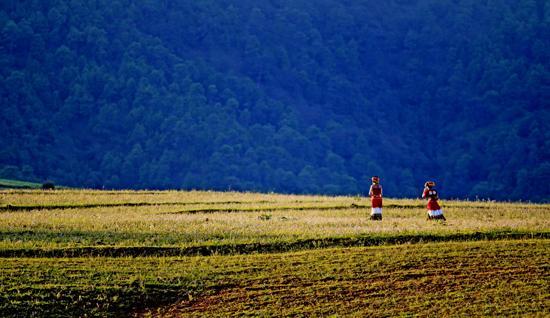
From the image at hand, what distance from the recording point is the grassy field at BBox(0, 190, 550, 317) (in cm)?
2183

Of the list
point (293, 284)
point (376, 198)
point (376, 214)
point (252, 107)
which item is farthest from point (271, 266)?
point (252, 107)

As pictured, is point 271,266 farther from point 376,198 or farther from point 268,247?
point 376,198

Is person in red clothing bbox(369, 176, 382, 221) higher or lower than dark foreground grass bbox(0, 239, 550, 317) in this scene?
higher

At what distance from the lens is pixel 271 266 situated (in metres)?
25.2

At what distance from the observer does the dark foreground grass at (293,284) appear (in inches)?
850

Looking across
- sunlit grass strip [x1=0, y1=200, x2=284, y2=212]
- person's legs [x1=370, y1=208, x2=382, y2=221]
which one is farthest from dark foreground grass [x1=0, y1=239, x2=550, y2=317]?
sunlit grass strip [x1=0, y1=200, x2=284, y2=212]

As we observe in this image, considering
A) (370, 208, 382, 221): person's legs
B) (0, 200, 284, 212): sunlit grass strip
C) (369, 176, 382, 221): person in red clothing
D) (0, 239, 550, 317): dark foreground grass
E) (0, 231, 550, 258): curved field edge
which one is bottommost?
(0, 239, 550, 317): dark foreground grass

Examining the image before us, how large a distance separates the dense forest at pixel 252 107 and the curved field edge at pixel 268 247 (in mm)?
105702

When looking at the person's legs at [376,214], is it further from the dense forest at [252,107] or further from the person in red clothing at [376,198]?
the dense forest at [252,107]

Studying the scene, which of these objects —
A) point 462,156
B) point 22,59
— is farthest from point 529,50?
point 22,59

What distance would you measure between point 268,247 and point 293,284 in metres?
4.20

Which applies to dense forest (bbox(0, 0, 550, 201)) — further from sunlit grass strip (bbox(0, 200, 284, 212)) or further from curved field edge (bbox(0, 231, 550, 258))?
curved field edge (bbox(0, 231, 550, 258))

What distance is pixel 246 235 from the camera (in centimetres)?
2939

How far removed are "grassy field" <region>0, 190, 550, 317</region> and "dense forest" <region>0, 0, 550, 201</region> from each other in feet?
337
